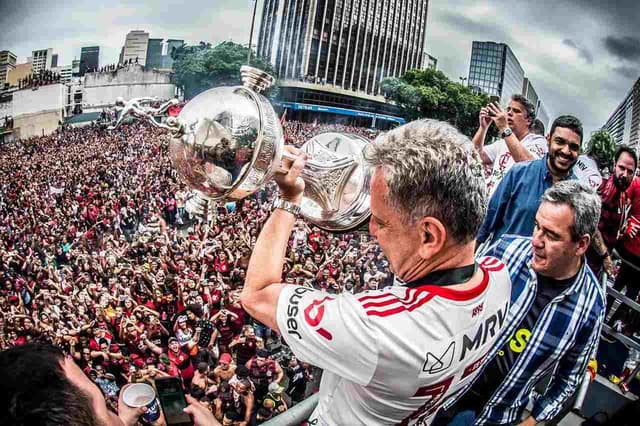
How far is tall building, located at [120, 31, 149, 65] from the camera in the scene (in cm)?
833

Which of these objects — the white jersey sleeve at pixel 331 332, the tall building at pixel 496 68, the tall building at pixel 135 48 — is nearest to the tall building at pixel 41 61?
the tall building at pixel 135 48

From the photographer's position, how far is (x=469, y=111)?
8.28m

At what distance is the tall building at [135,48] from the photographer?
833cm

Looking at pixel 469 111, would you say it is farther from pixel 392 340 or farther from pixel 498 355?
pixel 392 340

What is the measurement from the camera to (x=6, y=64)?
27.7 feet

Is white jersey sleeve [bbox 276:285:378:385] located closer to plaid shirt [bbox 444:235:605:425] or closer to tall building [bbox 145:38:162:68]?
plaid shirt [bbox 444:235:605:425]

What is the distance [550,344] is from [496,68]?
6.31 m

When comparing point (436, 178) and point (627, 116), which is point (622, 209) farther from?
point (627, 116)

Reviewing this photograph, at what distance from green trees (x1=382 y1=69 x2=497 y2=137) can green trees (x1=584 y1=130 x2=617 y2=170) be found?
5.48 ft

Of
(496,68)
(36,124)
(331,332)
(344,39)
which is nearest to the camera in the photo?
(331,332)

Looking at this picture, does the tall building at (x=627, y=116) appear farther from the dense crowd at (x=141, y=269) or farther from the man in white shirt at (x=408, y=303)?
the man in white shirt at (x=408, y=303)

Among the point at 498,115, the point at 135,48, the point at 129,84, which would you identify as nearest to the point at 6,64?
the point at 129,84

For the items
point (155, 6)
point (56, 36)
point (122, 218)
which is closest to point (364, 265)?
point (122, 218)

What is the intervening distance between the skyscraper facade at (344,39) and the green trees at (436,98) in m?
0.39
